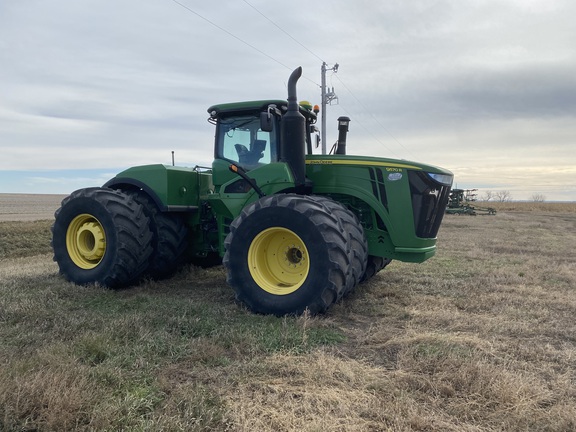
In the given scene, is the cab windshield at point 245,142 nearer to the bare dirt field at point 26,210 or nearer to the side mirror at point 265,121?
the side mirror at point 265,121

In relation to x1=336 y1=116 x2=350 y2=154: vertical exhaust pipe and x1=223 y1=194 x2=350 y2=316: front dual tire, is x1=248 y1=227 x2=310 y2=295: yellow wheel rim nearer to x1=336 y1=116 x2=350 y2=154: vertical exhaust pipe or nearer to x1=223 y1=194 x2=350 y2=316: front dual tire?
x1=223 y1=194 x2=350 y2=316: front dual tire

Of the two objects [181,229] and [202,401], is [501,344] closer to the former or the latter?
[202,401]

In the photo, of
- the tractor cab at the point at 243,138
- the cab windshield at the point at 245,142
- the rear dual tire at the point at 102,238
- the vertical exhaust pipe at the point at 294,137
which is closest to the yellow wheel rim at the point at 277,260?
the vertical exhaust pipe at the point at 294,137

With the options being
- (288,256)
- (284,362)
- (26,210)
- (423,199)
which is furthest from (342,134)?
(26,210)

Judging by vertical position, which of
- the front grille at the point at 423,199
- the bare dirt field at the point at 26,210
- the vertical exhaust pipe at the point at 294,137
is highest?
the vertical exhaust pipe at the point at 294,137

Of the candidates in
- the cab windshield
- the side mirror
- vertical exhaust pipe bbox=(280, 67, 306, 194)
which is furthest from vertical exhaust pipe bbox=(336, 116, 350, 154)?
the side mirror

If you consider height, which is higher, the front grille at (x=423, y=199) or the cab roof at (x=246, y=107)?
the cab roof at (x=246, y=107)

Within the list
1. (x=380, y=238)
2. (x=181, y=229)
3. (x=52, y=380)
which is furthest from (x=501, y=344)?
(x=181, y=229)

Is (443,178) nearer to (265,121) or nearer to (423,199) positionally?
(423,199)

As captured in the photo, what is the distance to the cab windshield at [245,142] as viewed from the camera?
20.4 ft

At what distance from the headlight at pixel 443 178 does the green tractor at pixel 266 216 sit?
1cm

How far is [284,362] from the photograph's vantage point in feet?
11.8

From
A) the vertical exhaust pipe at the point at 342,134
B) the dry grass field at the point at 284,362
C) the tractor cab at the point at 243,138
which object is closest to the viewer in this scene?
the dry grass field at the point at 284,362

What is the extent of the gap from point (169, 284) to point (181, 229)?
837mm
